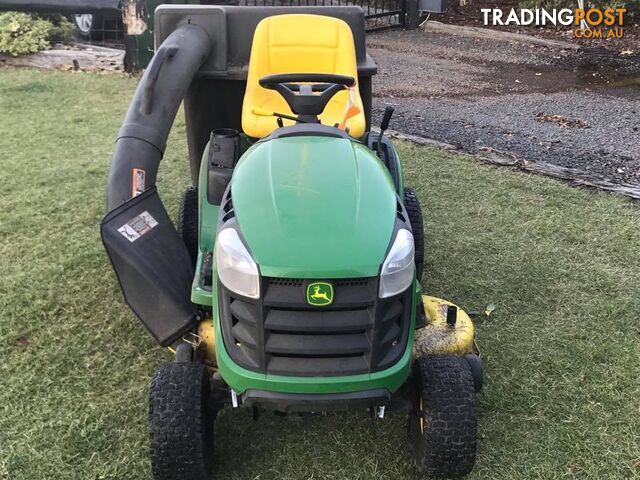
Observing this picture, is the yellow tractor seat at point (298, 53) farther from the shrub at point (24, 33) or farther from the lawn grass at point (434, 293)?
the shrub at point (24, 33)

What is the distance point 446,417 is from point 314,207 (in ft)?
2.38

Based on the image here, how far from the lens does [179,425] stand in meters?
1.95

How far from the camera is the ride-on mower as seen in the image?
1842mm

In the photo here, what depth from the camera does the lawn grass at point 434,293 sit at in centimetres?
224

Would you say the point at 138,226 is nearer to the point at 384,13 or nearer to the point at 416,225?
the point at 416,225

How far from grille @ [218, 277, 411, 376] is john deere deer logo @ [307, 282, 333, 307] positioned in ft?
0.05

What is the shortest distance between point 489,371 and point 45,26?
7.23m

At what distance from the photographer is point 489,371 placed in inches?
106

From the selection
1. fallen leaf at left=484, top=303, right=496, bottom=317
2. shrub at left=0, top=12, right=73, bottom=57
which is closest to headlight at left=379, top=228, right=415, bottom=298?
fallen leaf at left=484, top=303, right=496, bottom=317

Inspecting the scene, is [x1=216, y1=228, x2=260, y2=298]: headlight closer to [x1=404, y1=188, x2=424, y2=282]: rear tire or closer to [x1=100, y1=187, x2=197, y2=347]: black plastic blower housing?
[x1=100, y1=187, x2=197, y2=347]: black plastic blower housing

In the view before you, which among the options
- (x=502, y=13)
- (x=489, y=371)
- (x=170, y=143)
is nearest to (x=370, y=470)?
(x=489, y=371)

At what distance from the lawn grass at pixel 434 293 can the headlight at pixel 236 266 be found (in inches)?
27.5

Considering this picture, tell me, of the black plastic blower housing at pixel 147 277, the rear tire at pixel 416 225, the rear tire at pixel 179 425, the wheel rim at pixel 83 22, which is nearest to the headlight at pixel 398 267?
the rear tire at pixel 179 425

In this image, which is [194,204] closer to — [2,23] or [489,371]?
[489,371]
